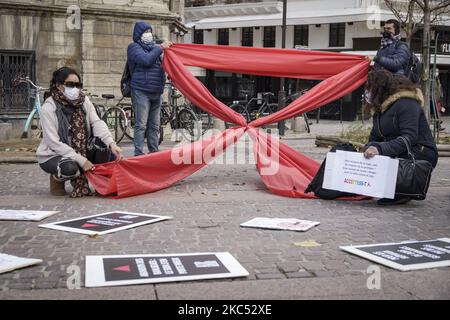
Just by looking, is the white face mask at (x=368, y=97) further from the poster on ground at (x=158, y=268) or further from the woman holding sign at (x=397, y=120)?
the poster on ground at (x=158, y=268)

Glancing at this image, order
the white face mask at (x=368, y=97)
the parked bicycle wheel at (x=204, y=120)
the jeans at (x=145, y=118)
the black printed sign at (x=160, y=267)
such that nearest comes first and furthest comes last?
the black printed sign at (x=160, y=267) < the white face mask at (x=368, y=97) < the jeans at (x=145, y=118) < the parked bicycle wheel at (x=204, y=120)

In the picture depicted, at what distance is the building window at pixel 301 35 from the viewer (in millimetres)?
33947

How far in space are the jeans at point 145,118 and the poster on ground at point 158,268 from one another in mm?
4545

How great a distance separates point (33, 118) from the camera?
14.6 m

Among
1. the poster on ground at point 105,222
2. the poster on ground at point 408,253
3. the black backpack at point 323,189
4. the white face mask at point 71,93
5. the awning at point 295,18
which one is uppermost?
the awning at point 295,18

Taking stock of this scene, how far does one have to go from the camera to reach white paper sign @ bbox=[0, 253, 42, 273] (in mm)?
4531

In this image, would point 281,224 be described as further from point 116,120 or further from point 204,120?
point 204,120

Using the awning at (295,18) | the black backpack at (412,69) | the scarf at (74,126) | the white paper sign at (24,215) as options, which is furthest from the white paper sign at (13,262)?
the awning at (295,18)

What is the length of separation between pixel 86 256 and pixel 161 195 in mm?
2987

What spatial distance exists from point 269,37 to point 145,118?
27.6m

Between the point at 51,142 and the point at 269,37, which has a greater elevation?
the point at 269,37

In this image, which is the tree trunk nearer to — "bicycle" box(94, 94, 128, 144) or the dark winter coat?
"bicycle" box(94, 94, 128, 144)

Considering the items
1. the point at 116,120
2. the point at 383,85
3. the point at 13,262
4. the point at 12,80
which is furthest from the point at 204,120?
the point at 13,262

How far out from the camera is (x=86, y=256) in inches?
193
